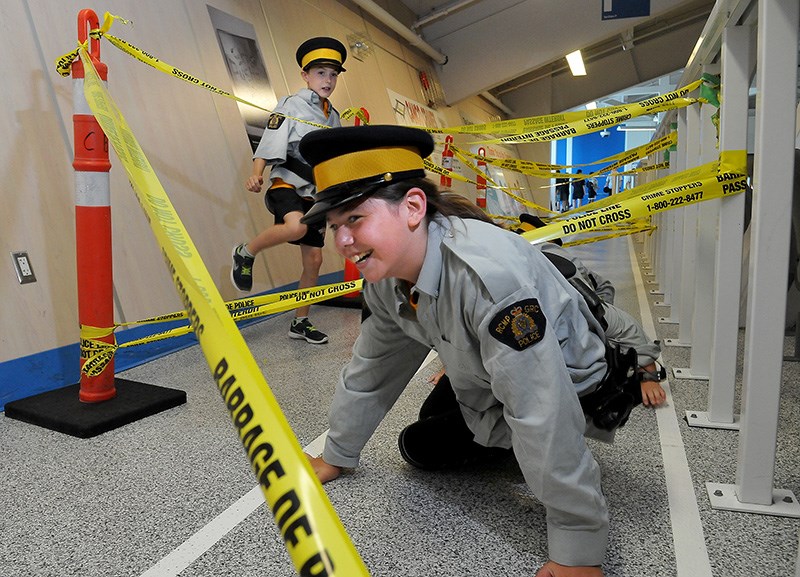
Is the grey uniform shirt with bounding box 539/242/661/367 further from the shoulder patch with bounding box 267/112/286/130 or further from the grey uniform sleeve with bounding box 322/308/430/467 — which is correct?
the shoulder patch with bounding box 267/112/286/130

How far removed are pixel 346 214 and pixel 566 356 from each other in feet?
1.81

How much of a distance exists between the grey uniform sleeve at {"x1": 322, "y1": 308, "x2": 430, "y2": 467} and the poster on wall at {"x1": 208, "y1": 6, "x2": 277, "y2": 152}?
2920 mm

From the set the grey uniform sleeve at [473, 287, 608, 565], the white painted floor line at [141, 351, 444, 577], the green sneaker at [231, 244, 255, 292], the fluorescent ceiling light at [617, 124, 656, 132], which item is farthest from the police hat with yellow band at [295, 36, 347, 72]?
the fluorescent ceiling light at [617, 124, 656, 132]

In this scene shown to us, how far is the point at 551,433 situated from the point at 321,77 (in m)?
2.75

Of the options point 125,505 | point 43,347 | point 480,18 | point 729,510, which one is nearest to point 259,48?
point 43,347

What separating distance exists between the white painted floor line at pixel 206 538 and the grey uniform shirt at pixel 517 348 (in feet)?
1.49

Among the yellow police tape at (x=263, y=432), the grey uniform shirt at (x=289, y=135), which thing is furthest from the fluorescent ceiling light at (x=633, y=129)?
the yellow police tape at (x=263, y=432)

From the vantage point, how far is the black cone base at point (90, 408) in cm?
197

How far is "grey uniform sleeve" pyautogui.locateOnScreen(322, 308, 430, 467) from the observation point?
1.50 m

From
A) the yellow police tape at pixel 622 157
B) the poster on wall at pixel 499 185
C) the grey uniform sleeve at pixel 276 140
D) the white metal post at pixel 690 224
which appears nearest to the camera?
the white metal post at pixel 690 224

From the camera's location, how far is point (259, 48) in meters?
4.50

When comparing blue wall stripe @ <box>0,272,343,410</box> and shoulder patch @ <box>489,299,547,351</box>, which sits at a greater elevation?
shoulder patch @ <box>489,299,547,351</box>

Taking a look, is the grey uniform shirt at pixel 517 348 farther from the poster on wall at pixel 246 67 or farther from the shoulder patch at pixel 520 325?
the poster on wall at pixel 246 67

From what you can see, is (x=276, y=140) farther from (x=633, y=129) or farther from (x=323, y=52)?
(x=633, y=129)
